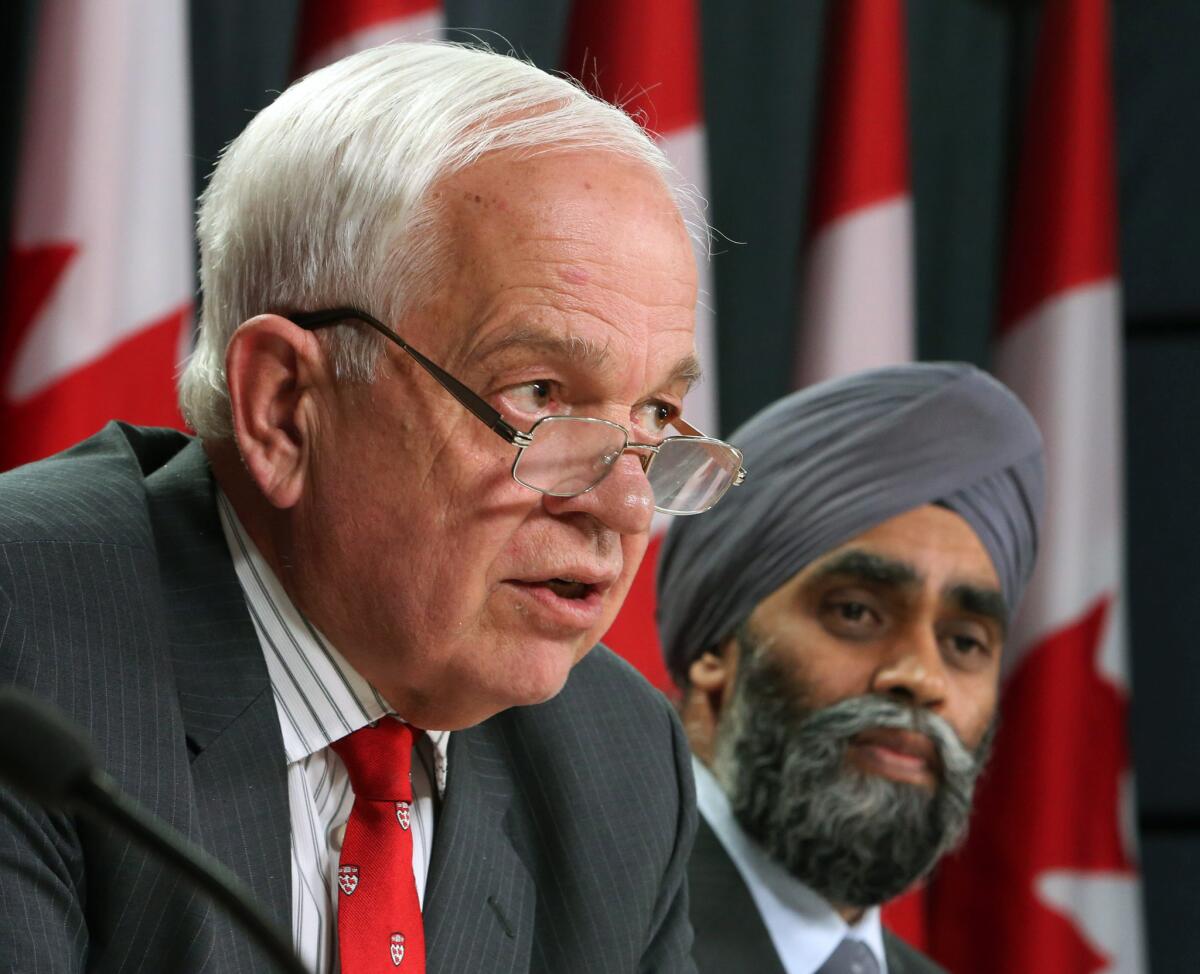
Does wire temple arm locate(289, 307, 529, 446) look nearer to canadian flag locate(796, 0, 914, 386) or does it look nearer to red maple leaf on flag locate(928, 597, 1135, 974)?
canadian flag locate(796, 0, 914, 386)

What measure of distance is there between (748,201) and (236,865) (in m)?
2.30

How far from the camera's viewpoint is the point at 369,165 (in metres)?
1.31

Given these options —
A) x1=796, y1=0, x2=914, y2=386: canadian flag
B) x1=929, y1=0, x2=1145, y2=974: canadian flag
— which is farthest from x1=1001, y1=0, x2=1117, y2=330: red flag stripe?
x1=796, y1=0, x2=914, y2=386: canadian flag

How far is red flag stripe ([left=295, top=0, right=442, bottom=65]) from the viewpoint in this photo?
2.64m

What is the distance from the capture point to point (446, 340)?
51.5 inches

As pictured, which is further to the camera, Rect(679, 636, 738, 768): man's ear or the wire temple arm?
Rect(679, 636, 738, 768): man's ear

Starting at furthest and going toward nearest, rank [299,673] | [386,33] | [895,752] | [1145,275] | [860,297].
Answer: [1145,275] < [860,297] < [386,33] < [895,752] < [299,673]

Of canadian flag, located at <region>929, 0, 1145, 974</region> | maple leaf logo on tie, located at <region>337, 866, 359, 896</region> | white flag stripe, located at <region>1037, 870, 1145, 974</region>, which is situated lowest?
white flag stripe, located at <region>1037, 870, 1145, 974</region>

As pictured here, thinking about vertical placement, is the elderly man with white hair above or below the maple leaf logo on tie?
above

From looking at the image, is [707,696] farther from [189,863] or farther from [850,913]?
[189,863]

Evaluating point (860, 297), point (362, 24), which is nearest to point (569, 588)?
point (362, 24)

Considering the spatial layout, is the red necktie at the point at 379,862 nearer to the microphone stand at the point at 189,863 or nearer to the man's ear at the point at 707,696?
the microphone stand at the point at 189,863

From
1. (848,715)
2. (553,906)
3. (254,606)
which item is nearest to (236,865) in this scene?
(254,606)

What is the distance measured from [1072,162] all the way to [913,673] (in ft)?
5.22
